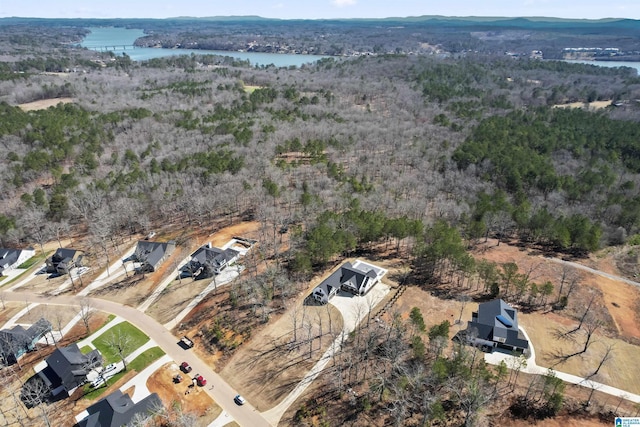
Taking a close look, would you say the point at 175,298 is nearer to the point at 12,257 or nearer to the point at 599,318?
the point at 12,257

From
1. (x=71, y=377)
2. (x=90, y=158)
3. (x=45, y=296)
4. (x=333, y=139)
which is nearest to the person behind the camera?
(x=71, y=377)

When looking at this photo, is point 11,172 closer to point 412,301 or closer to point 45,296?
point 45,296

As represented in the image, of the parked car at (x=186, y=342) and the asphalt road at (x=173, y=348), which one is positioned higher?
the parked car at (x=186, y=342)

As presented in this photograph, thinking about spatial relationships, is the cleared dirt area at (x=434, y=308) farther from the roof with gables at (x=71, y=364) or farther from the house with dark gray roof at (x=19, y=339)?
the house with dark gray roof at (x=19, y=339)

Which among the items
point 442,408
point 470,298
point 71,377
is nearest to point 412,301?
point 470,298

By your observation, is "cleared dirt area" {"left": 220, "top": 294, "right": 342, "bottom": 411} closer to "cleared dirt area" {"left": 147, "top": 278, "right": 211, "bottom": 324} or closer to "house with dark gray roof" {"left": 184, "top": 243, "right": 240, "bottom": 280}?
"cleared dirt area" {"left": 147, "top": 278, "right": 211, "bottom": 324}

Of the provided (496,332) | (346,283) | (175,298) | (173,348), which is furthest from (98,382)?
(496,332)

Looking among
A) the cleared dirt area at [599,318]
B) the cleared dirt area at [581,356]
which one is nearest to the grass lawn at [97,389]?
the cleared dirt area at [599,318]
